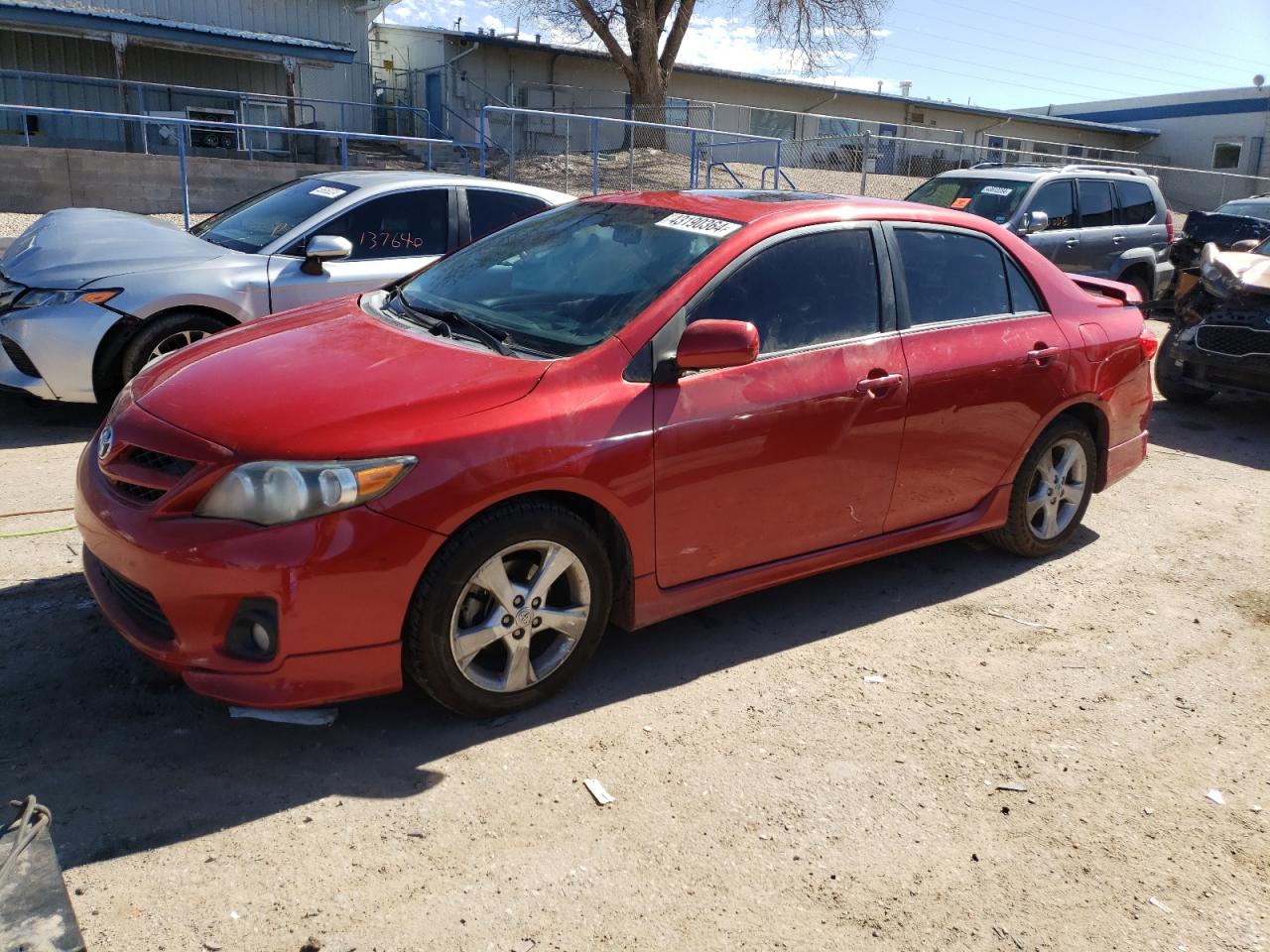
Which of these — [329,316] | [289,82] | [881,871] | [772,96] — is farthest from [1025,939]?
[772,96]

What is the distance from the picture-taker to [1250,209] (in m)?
17.2

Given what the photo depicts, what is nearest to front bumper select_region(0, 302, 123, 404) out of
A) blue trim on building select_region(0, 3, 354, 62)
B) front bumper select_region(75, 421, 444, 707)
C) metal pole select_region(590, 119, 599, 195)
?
front bumper select_region(75, 421, 444, 707)

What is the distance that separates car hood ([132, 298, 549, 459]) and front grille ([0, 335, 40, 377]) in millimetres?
2730

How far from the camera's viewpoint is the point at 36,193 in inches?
616

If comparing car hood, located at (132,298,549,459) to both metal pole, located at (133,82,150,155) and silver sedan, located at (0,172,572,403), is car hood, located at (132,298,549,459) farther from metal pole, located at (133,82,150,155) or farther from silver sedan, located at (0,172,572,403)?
metal pole, located at (133,82,150,155)

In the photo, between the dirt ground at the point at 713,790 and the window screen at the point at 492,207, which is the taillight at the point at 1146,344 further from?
the window screen at the point at 492,207

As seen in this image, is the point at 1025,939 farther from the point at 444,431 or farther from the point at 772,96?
the point at 772,96

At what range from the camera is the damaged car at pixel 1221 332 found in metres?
7.72

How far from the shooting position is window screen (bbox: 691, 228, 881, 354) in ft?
12.3

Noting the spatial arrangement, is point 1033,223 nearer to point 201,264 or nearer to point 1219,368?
point 1219,368

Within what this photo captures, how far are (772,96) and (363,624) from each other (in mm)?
38308

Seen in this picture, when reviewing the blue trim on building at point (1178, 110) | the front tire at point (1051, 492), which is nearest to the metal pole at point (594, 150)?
the front tire at point (1051, 492)

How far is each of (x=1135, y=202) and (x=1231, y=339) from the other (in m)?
4.68

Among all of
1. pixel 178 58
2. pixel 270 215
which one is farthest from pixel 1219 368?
pixel 178 58
